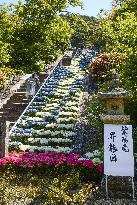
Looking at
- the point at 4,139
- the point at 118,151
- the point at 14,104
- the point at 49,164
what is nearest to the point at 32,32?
the point at 14,104

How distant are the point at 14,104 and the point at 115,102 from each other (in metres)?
9.06

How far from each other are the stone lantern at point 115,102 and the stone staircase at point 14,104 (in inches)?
272

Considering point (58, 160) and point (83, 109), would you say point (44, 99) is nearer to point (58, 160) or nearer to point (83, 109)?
point (83, 109)

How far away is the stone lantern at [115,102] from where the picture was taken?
10438mm

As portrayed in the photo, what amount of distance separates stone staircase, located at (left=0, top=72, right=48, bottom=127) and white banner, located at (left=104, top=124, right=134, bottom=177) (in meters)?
7.29

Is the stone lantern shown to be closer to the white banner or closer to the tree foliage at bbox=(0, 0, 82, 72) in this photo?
the white banner

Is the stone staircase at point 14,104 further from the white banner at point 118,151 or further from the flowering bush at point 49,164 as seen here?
the white banner at point 118,151

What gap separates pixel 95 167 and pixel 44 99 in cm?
893

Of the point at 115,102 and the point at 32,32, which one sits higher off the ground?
the point at 32,32

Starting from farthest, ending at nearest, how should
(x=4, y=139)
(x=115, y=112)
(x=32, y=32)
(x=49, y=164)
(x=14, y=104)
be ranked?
(x=32, y=32) → (x=14, y=104) → (x=4, y=139) → (x=49, y=164) → (x=115, y=112)

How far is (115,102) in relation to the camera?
10680mm

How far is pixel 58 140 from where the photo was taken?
15484 millimetres

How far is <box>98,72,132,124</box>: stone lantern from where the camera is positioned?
10.4m

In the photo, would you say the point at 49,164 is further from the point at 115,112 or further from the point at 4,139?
the point at 115,112
